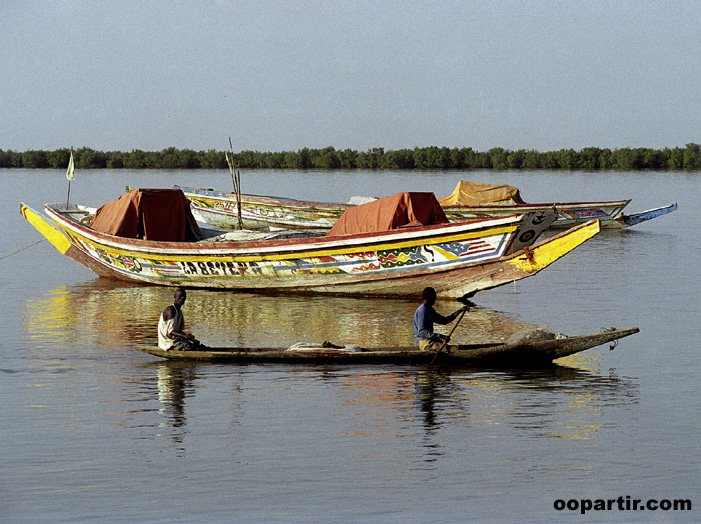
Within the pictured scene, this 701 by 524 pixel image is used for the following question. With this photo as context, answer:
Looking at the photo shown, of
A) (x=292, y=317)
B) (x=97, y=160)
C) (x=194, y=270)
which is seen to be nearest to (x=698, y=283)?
(x=292, y=317)

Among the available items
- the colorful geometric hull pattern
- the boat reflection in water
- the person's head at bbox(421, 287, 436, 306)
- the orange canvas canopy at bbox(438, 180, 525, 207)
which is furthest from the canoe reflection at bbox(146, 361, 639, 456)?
the orange canvas canopy at bbox(438, 180, 525, 207)

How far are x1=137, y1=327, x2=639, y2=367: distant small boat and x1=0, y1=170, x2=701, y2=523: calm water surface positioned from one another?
0.14 metres

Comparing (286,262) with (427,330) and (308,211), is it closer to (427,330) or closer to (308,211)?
(427,330)

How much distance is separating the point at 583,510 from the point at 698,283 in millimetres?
13886

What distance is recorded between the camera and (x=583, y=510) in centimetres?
682

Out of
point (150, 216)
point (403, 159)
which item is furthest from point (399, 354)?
point (403, 159)

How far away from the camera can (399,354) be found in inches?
432

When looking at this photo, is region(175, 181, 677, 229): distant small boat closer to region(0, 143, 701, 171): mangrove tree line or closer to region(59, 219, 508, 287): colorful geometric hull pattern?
region(59, 219, 508, 287): colorful geometric hull pattern

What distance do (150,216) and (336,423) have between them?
430 inches

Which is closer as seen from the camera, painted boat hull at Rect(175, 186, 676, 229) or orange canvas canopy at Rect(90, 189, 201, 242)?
orange canvas canopy at Rect(90, 189, 201, 242)

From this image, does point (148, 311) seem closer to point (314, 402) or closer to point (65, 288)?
point (65, 288)

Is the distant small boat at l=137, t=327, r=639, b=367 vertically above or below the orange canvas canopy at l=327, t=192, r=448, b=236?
below

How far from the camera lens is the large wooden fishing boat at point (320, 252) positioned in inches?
595

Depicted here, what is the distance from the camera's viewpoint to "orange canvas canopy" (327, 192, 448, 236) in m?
16.2
